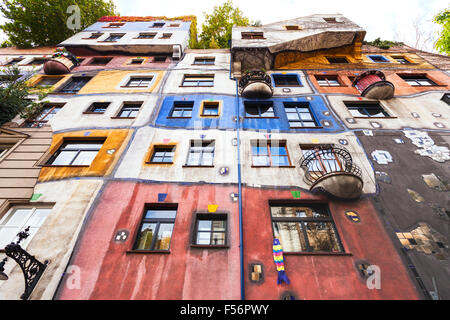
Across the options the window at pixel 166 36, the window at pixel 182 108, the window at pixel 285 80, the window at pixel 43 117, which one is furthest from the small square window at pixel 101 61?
the window at pixel 285 80

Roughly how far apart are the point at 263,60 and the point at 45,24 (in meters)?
24.1

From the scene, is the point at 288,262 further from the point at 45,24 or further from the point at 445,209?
the point at 45,24

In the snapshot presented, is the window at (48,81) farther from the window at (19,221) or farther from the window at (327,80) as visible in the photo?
the window at (327,80)

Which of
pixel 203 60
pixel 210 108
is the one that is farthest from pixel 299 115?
pixel 203 60

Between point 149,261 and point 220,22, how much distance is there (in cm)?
2826

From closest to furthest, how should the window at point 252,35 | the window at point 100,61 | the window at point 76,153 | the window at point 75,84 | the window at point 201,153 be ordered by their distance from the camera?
the window at point 201,153
the window at point 76,153
the window at point 75,84
the window at point 252,35
the window at point 100,61

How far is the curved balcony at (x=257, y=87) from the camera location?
13047mm

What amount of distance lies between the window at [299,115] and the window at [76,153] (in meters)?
10.6

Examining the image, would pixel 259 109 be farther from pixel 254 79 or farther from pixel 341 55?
pixel 341 55

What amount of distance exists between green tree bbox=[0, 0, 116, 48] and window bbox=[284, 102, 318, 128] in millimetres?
26015

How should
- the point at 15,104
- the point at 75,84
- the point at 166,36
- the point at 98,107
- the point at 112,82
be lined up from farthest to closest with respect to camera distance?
the point at 166,36
the point at 75,84
the point at 112,82
the point at 98,107
the point at 15,104

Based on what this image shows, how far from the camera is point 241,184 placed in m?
8.88

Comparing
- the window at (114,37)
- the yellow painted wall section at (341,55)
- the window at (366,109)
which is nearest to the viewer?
the window at (366,109)

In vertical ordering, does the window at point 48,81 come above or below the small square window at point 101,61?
below
